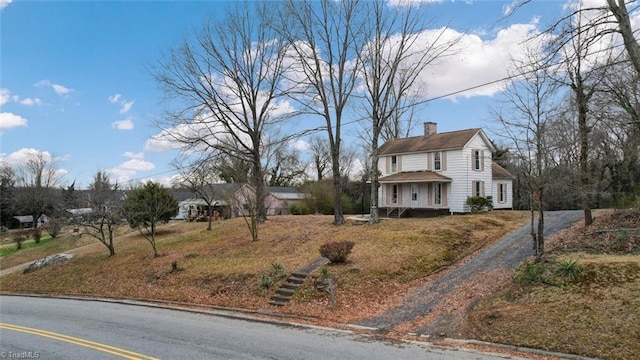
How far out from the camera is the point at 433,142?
1192 inches

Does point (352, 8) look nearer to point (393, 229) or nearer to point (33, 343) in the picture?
point (393, 229)

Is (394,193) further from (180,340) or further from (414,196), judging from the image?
(180,340)

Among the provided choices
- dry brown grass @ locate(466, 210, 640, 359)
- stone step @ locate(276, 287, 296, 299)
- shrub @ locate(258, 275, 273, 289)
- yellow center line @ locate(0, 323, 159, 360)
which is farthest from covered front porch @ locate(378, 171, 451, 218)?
yellow center line @ locate(0, 323, 159, 360)

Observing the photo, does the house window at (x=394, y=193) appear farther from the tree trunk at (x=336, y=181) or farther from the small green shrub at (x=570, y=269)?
the small green shrub at (x=570, y=269)

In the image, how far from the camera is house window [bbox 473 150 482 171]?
28438mm

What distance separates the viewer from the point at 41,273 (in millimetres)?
23828

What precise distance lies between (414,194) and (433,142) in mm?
4124

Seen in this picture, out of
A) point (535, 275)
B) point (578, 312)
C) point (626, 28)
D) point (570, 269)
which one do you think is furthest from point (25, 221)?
point (626, 28)

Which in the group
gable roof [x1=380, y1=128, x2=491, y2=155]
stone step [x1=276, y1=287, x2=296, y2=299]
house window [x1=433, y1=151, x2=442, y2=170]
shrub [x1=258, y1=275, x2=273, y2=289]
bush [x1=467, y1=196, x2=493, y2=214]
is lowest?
stone step [x1=276, y1=287, x2=296, y2=299]

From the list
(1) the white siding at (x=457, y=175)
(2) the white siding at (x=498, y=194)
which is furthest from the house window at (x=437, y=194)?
(2) the white siding at (x=498, y=194)

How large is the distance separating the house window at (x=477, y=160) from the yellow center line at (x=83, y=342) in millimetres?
25209

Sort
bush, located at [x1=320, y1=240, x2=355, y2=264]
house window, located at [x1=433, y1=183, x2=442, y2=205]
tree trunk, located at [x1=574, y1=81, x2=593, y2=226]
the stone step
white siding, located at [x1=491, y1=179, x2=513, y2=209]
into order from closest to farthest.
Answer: the stone step, tree trunk, located at [x1=574, y1=81, x2=593, y2=226], bush, located at [x1=320, y1=240, x2=355, y2=264], house window, located at [x1=433, y1=183, x2=442, y2=205], white siding, located at [x1=491, y1=179, x2=513, y2=209]

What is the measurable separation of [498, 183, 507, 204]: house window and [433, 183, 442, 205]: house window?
5670 millimetres

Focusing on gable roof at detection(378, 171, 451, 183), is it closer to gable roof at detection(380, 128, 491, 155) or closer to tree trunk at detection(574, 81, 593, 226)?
gable roof at detection(380, 128, 491, 155)
